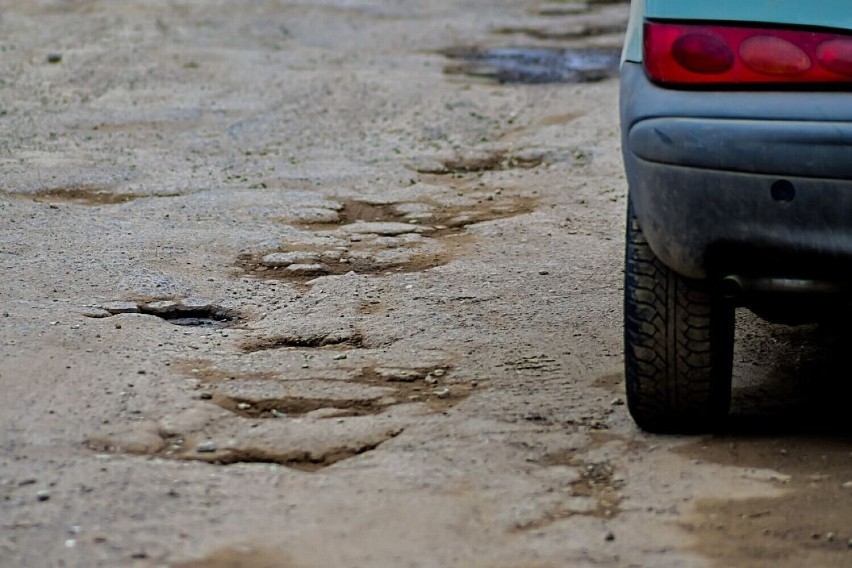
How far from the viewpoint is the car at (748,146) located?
2658 millimetres

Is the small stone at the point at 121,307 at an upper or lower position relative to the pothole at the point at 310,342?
upper

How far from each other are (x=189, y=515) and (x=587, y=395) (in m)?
1.28

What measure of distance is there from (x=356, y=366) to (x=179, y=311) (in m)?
0.84

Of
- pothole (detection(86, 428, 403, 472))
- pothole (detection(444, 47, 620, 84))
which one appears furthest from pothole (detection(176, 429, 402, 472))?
pothole (detection(444, 47, 620, 84))

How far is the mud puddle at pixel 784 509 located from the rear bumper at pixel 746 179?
1.71ft

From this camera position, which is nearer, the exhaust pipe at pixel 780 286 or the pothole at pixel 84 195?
the exhaust pipe at pixel 780 286

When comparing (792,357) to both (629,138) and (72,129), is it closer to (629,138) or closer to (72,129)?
(629,138)

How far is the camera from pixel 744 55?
2742 millimetres

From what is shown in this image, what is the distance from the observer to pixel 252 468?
9.81 ft

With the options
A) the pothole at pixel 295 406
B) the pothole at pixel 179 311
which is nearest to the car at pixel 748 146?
the pothole at pixel 295 406

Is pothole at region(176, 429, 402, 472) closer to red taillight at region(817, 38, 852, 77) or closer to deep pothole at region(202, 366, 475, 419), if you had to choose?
deep pothole at region(202, 366, 475, 419)

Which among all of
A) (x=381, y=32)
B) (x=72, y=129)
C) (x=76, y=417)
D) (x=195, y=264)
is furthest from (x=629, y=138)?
(x=381, y=32)

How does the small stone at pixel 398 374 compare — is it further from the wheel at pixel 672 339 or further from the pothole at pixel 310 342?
the wheel at pixel 672 339

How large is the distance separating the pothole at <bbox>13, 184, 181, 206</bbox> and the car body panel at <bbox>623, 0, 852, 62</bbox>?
3524 mm
